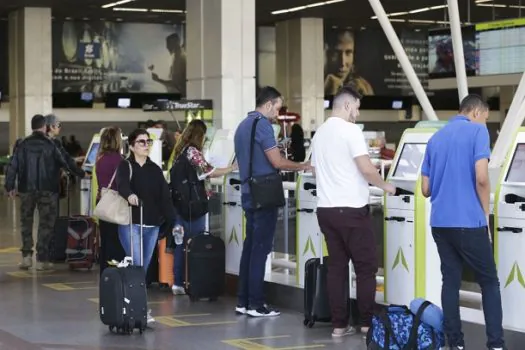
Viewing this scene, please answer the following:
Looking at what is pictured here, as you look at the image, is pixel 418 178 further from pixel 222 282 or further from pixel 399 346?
pixel 222 282

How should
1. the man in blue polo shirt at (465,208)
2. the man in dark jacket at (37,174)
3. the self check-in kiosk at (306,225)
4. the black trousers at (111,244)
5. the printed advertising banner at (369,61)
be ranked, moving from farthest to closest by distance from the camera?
the printed advertising banner at (369,61) < the man in dark jacket at (37,174) < the black trousers at (111,244) < the self check-in kiosk at (306,225) < the man in blue polo shirt at (465,208)

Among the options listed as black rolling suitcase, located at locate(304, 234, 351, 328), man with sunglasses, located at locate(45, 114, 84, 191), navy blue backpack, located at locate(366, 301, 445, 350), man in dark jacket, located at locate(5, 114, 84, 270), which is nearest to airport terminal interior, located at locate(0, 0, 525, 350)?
black rolling suitcase, located at locate(304, 234, 351, 328)

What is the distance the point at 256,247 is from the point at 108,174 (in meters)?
2.79

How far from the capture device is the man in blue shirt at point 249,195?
28.4ft

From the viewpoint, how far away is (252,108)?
18.0 m

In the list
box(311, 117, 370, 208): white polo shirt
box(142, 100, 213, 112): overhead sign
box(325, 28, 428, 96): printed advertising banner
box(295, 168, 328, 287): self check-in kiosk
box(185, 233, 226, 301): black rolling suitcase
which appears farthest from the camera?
box(325, 28, 428, 96): printed advertising banner

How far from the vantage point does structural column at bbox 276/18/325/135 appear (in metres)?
32.5

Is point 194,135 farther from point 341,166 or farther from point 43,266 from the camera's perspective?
point 43,266

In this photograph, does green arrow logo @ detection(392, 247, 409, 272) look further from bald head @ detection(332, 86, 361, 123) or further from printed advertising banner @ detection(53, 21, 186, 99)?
printed advertising banner @ detection(53, 21, 186, 99)

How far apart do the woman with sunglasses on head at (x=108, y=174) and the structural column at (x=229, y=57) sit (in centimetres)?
635

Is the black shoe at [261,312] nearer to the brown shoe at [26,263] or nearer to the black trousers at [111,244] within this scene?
the black trousers at [111,244]

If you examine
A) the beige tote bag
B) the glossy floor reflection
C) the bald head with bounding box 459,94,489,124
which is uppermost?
the bald head with bounding box 459,94,489,124

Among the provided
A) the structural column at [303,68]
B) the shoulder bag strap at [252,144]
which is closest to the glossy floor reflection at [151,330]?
the shoulder bag strap at [252,144]

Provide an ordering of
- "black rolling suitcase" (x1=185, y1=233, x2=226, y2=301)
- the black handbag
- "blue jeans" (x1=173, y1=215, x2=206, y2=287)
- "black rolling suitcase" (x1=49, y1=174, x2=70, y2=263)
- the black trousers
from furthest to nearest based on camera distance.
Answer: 1. "black rolling suitcase" (x1=49, y1=174, x2=70, y2=263)
2. the black trousers
3. "blue jeans" (x1=173, y1=215, x2=206, y2=287)
4. "black rolling suitcase" (x1=185, y1=233, x2=226, y2=301)
5. the black handbag
